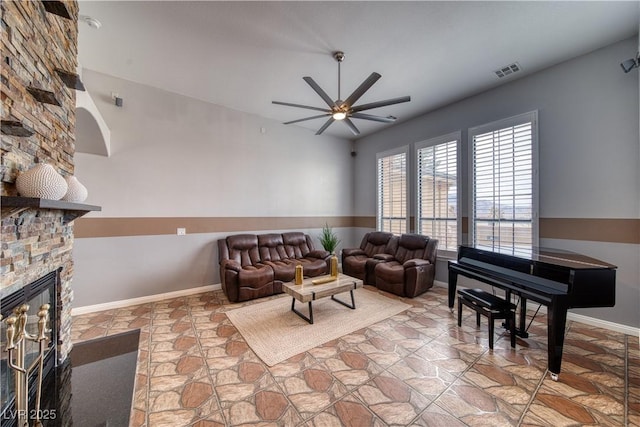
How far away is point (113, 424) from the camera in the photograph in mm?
1541

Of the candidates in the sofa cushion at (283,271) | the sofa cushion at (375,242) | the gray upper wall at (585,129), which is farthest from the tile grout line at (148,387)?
the gray upper wall at (585,129)

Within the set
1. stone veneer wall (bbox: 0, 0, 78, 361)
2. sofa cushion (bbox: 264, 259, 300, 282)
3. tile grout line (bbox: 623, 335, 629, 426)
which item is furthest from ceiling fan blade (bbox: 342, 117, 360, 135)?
tile grout line (bbox: 623, 335, 629, 426)

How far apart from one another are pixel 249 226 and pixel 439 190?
379cm

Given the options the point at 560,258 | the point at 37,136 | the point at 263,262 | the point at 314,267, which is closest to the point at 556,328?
the point at 560,258

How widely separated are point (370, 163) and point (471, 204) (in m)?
2.63

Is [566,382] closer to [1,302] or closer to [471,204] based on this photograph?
[471,204]

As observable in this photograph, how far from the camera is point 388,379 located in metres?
2.05

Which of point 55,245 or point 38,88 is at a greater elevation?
point 38,88

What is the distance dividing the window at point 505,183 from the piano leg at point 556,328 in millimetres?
1353

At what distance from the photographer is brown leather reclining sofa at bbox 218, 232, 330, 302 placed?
3762mm

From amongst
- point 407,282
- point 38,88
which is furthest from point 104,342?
point 407,282

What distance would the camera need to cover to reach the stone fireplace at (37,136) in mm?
1306

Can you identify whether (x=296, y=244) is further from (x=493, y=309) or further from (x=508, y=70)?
(x=508, y=70)

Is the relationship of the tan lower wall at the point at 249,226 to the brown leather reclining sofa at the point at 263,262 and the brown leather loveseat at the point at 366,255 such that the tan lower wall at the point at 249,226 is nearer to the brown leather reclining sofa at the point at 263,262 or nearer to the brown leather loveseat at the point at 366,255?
the brown leather reclining sofa at the point at 263,262
